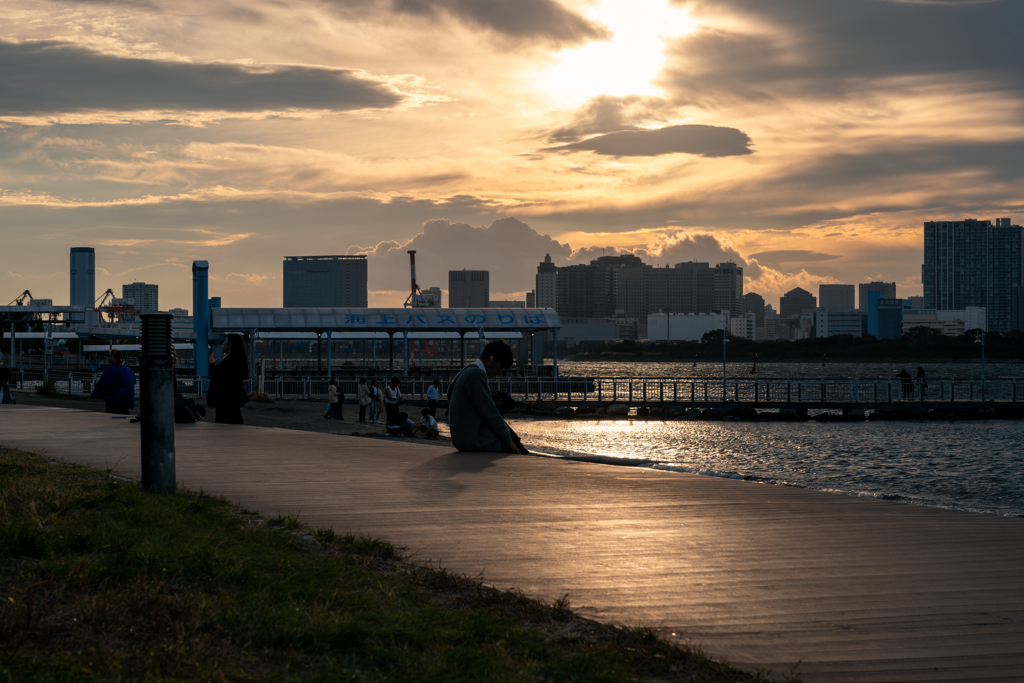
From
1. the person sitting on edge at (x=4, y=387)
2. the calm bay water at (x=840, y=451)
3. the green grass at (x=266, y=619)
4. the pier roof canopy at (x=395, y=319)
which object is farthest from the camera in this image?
the pier roof canopy at (x=395, y=319)

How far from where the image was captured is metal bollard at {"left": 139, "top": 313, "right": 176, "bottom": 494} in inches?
252

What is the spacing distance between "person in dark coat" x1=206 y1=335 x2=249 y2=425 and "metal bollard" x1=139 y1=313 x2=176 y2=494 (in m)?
6.09

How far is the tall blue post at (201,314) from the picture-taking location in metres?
39.2

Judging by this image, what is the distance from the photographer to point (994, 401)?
3912 cm

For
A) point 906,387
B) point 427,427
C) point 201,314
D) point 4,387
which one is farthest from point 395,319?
point 4,387

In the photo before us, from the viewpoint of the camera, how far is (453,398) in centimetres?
951

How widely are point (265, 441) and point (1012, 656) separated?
9272mm

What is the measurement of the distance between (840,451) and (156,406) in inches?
888

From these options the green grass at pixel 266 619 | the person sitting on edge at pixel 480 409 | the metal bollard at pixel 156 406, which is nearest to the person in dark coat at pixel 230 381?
the person sitting on edge at pixel 480 409

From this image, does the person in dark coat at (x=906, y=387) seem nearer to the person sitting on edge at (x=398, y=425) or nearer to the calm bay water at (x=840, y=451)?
the calm bay water at (x=840, y=451)

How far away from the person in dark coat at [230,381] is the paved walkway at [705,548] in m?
3.53

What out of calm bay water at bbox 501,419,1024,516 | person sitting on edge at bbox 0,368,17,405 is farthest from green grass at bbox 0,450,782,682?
person sitting on edge at bbox 0,368,17,405

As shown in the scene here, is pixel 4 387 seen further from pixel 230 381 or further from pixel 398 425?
pixel 398 425

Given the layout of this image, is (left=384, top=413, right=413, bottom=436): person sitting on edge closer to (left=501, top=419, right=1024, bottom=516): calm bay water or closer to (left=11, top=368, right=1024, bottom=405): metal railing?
(left=501, top=419, right=1024, bottom=516): calm bay water
